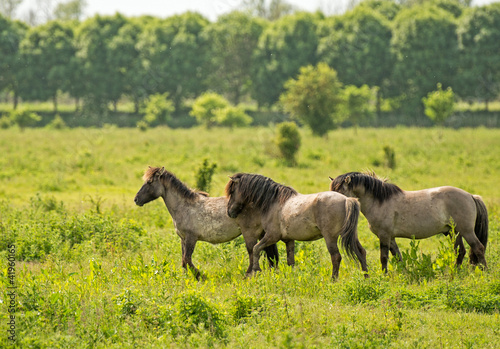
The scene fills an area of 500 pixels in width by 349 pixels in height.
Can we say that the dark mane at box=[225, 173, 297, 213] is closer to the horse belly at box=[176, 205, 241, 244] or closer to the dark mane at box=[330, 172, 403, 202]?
the horse belly at box=[176, 205, 241, 244]

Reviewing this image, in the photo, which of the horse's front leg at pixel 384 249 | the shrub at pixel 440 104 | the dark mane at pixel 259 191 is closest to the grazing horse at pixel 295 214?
the dark mane at pixel 259 191

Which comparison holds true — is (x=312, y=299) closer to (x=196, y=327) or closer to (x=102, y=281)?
(x=196, y=327)

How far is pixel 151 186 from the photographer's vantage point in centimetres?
1004

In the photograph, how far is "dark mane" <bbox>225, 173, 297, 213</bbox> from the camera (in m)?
9.52

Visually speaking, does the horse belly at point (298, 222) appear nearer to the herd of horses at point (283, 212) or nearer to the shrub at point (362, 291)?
the herd of horses at point (283, 212)

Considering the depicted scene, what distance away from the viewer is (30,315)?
6.95 m

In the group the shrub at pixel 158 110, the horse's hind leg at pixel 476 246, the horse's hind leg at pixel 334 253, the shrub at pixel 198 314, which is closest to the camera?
the shrub at pixel 198 314

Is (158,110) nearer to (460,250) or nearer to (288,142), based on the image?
(288,142)

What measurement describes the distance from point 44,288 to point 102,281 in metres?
1.06

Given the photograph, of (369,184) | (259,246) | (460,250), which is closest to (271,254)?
(259,246)

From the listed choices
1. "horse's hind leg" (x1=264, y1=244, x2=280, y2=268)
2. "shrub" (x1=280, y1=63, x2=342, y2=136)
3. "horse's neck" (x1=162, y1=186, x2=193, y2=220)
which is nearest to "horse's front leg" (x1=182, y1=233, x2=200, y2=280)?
"horse's neck" (x1=162, y1=186, x2=193, y2=220)

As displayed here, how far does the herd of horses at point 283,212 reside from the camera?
9.47 metres

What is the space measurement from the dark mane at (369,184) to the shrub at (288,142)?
17023mm

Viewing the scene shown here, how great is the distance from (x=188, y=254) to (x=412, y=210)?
13.1 feet
